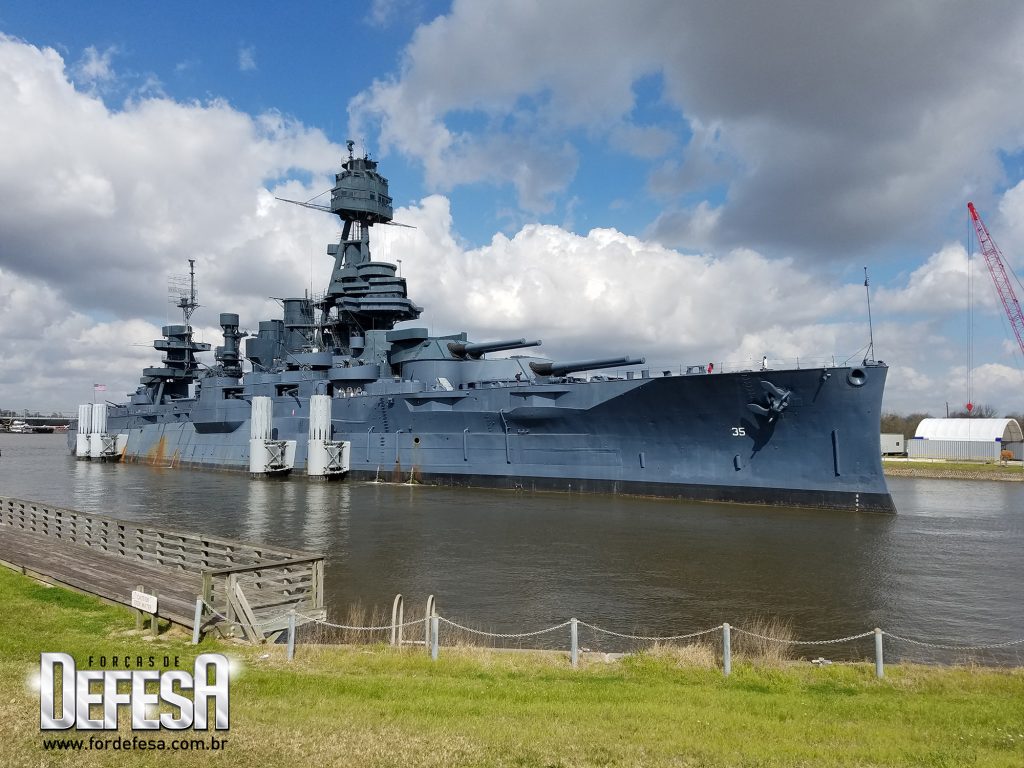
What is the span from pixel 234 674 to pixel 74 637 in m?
2.78

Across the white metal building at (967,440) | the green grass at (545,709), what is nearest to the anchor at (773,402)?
the green grass at (545,709)

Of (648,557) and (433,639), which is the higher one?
(433,639)

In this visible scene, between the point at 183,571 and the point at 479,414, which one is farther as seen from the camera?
the point at 479,414

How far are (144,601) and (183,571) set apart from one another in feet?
6.29

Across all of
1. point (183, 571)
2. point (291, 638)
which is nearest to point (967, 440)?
point (183, 571)

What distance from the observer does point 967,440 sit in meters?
54.3

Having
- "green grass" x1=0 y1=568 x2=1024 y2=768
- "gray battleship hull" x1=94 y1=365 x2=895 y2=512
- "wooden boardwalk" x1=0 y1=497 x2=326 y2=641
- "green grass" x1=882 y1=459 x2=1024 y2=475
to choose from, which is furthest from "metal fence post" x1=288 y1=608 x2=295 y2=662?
"green grass" x1=882 y1=459 x2=1024 y2=475

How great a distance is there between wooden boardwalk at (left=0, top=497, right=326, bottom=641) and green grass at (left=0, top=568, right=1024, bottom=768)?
1.64 feet

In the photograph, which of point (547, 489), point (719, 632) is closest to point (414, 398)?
Answer: point (547, 489)

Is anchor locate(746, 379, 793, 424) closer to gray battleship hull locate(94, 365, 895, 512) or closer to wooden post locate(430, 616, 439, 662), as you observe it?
gray battleship hull locate(94, 365, 895, 512)

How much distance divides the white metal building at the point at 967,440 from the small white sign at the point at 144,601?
2349 inches

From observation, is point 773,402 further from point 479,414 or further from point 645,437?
point 479,414

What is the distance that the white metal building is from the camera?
52438 millimetres

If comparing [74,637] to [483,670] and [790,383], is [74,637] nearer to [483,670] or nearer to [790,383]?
[483,670]
